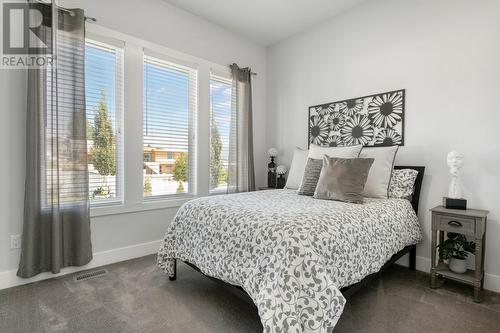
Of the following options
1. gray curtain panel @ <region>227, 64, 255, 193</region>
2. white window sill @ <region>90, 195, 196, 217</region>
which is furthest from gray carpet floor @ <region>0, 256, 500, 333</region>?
gray curtain panel @ <region>227, 64, 255, 193</region>

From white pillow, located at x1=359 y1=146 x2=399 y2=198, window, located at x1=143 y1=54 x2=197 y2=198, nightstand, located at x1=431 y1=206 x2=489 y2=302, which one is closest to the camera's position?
nightstand, located at x1=431 y1=206 x2=489 y2=302

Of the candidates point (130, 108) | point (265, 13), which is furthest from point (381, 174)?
point (130, 108)

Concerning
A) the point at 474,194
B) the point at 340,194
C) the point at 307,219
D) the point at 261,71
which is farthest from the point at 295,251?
the point at 261,71

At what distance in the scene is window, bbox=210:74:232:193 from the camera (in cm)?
348

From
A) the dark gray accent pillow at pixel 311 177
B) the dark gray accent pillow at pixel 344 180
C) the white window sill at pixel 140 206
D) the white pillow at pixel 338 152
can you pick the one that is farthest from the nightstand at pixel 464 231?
the white window sill at pixel 140 206

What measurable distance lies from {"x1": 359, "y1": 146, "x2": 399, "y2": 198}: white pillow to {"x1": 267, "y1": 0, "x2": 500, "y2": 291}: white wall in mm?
317

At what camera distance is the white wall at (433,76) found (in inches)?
83.4

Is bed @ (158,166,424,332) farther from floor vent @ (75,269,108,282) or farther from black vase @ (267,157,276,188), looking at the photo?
black vase @ (267,157,276,188)

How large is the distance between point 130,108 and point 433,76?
122 inches

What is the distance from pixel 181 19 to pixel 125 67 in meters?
0.99

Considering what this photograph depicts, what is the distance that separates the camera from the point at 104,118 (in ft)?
8.55

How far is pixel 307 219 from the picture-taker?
1479 millimetres

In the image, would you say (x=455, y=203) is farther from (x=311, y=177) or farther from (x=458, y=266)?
(x=311, y=177)

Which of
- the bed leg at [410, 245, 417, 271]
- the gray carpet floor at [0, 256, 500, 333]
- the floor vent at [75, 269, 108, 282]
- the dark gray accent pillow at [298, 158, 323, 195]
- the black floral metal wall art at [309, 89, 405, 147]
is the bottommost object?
the floor vent at [75, 269, 108, 282]
